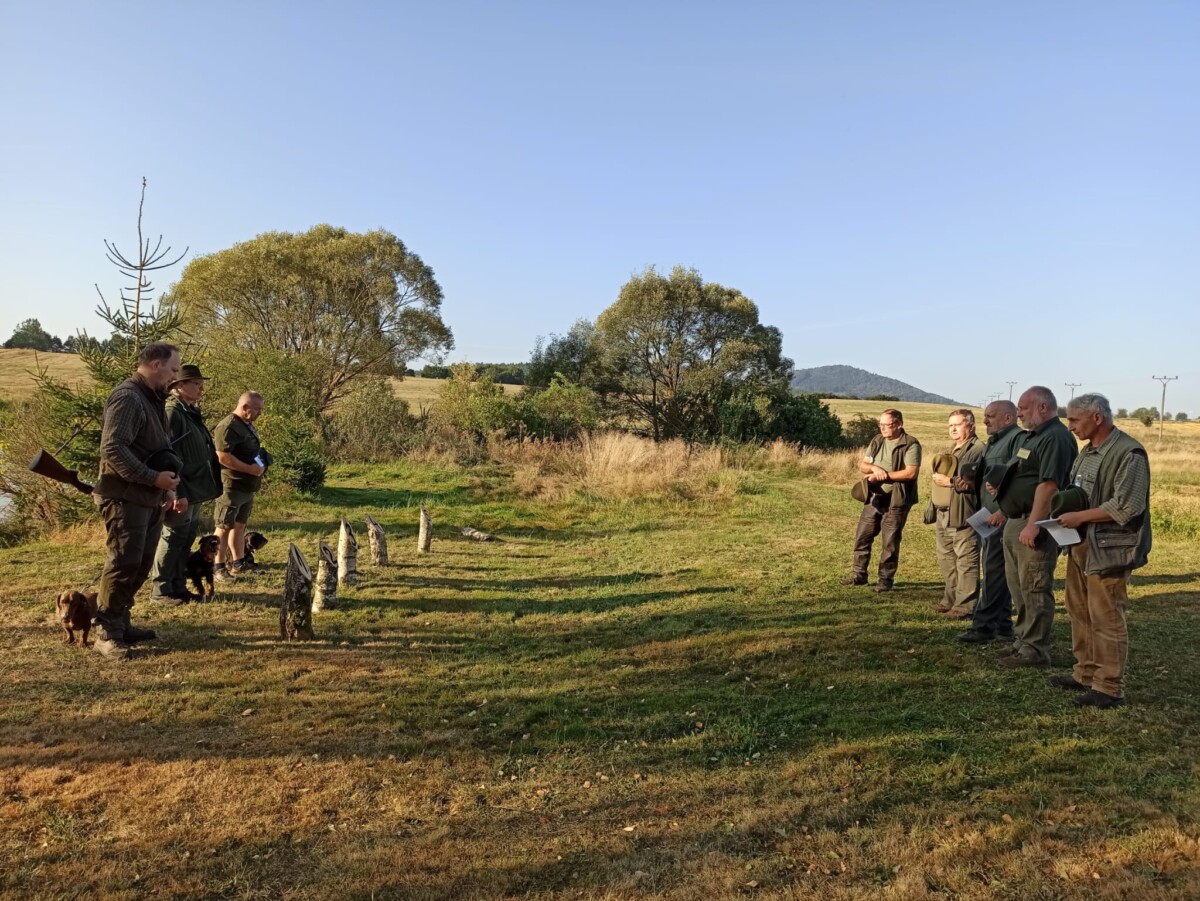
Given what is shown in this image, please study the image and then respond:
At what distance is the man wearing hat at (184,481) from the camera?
6152mm

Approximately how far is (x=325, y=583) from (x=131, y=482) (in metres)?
2.15

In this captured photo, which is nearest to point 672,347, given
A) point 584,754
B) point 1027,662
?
point 1027,662

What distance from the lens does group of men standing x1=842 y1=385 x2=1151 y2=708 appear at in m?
4.45

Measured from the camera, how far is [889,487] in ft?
24.4

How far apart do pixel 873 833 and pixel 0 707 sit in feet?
16.4

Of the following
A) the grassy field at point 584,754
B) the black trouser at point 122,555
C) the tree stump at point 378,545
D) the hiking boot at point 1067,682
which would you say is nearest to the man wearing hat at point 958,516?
the grassy field at point 584,754

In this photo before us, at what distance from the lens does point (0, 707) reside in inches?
172

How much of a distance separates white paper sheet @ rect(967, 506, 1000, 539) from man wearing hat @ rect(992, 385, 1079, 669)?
40 centimetres

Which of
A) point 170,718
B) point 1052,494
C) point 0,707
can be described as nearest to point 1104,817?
point 1052,494

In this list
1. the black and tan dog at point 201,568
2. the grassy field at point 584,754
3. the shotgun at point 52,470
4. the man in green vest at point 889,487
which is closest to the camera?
the grassy field at point 584,754

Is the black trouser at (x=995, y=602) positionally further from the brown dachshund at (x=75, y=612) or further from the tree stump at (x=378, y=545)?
the brown dachshund at (x=75, y=612)

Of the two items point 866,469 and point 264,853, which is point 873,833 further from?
point 866,469

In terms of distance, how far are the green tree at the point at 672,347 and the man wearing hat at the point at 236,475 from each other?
2089 centimetres

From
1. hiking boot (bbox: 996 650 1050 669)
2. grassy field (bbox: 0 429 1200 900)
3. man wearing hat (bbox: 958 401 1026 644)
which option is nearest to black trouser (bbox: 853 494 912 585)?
grassy field (bbox: 0 429 1200 900)
